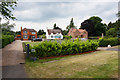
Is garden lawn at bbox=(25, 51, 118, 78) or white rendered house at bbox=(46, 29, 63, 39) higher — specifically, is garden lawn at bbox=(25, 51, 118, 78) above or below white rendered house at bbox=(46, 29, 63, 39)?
below

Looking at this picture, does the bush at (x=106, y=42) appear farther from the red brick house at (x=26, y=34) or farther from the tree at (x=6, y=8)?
the red brick house at (x=26, y=34)

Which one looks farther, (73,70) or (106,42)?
(106,42)

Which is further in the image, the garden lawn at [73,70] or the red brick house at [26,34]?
the red brick house at [26,34]

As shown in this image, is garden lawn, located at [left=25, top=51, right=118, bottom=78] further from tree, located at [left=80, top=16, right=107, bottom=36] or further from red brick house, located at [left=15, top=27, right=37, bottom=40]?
tree, located at [left=80, top=16, right=107, bottom=36]

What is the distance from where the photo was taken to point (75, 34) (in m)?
50.9

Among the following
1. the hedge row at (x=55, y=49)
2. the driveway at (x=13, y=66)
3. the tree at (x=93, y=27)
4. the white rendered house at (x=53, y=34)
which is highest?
the tree at (x=93, y=27)

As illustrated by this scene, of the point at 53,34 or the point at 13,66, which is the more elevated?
the point at 53,34

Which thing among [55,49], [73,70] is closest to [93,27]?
[55,49]

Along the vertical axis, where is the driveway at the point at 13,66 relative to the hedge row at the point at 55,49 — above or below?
below

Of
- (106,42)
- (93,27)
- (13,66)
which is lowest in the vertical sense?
(13,66)

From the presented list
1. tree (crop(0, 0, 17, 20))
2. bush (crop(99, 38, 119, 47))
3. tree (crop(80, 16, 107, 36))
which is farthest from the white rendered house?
tree (crop(0, 0, 17, 20))

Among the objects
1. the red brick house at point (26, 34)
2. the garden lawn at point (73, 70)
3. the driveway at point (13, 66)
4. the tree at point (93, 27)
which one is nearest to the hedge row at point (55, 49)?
the driveway at point (13, 66)

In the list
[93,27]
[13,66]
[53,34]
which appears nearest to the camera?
[13,66]

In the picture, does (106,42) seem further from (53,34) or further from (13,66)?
(53,34)
